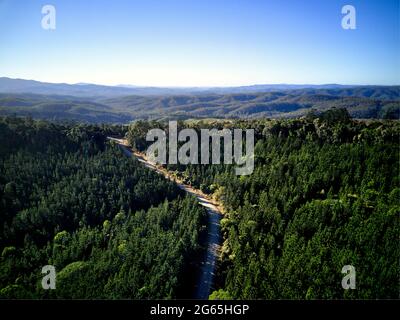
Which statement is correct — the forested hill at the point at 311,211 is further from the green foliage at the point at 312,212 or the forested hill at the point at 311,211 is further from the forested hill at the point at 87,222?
the forested hill at the point at 87,222

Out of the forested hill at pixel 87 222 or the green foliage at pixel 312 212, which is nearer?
the green foliage at pixel 312 212

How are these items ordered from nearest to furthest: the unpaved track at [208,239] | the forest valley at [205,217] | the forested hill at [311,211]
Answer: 1. the forested hill at [311,211]
2. the forest valley at [205,217]
3. the unpaved track at [208,239]

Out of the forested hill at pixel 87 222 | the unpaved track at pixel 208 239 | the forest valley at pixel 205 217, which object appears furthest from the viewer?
the unpaved track at pixel 208 239

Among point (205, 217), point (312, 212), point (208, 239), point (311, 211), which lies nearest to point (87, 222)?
point (205, 217)

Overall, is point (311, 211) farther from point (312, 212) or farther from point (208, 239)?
point (208, 239)

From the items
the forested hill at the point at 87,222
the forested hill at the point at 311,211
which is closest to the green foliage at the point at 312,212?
the forested hill at the point at 311,211

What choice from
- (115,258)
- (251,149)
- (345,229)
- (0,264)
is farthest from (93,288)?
(251,149)

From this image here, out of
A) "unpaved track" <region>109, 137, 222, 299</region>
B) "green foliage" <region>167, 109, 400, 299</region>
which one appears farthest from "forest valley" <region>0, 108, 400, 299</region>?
"unpaved track" <region>109, 137, 222, 299</region>

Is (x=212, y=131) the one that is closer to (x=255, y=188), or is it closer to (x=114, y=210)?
(x=255, y=188)
